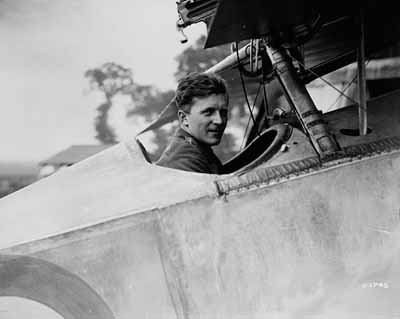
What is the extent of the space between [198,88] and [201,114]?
0.45 ft

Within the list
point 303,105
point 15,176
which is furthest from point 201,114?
point 15,176

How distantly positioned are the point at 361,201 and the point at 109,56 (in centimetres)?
2346

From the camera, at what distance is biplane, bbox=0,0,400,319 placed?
63.5 inches

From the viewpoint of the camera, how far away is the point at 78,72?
23.1 meters

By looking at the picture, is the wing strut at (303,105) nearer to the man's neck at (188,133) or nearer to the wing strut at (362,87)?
the wing strut at (362,87)

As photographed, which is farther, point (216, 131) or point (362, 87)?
point (216, 131)

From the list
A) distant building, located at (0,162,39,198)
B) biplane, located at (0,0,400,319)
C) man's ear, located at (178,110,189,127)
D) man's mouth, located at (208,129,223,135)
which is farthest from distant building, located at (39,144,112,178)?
biplane, located at (0,0,400,319)

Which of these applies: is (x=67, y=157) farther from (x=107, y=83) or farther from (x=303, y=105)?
(x=303, y=105)

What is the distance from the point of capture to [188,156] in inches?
84.5

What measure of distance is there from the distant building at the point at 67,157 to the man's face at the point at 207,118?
1488 cm

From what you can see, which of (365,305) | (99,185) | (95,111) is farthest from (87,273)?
(95,111)

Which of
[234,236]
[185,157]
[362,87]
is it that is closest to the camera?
[234,236]

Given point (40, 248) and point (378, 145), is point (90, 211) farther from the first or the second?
point (378, 145)

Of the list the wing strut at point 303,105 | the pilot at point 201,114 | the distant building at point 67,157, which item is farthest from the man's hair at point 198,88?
the distant building at point 67,157
